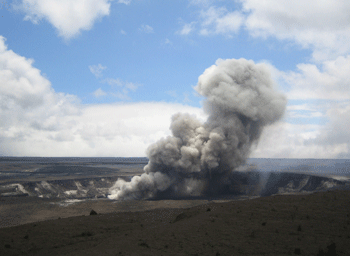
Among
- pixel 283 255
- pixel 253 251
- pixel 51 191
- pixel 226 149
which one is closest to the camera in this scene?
pixel 283 255

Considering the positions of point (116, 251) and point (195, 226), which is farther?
point (195, 226)

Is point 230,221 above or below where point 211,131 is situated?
below

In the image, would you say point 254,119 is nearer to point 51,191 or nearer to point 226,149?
point 226,149

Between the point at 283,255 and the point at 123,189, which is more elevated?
the point at 283,255

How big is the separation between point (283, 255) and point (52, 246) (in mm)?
15910

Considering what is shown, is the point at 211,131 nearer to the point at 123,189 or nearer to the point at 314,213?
the point at 123,189

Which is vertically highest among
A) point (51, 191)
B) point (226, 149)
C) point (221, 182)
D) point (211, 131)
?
point (211, 131)

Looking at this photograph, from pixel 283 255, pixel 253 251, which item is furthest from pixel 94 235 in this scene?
pixel 283 255

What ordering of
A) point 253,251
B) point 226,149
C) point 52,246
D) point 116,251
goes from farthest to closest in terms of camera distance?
1. point 226,149
2. point 52,246
3. point 116,251
4. point 253,251

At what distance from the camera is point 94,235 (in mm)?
22609

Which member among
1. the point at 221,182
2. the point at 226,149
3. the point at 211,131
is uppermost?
the point at 211,131

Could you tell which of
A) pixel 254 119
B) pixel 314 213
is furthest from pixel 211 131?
pixel 314 213

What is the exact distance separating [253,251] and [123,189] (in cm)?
5201

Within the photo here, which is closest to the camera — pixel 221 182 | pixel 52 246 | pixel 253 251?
pixel 253 251
